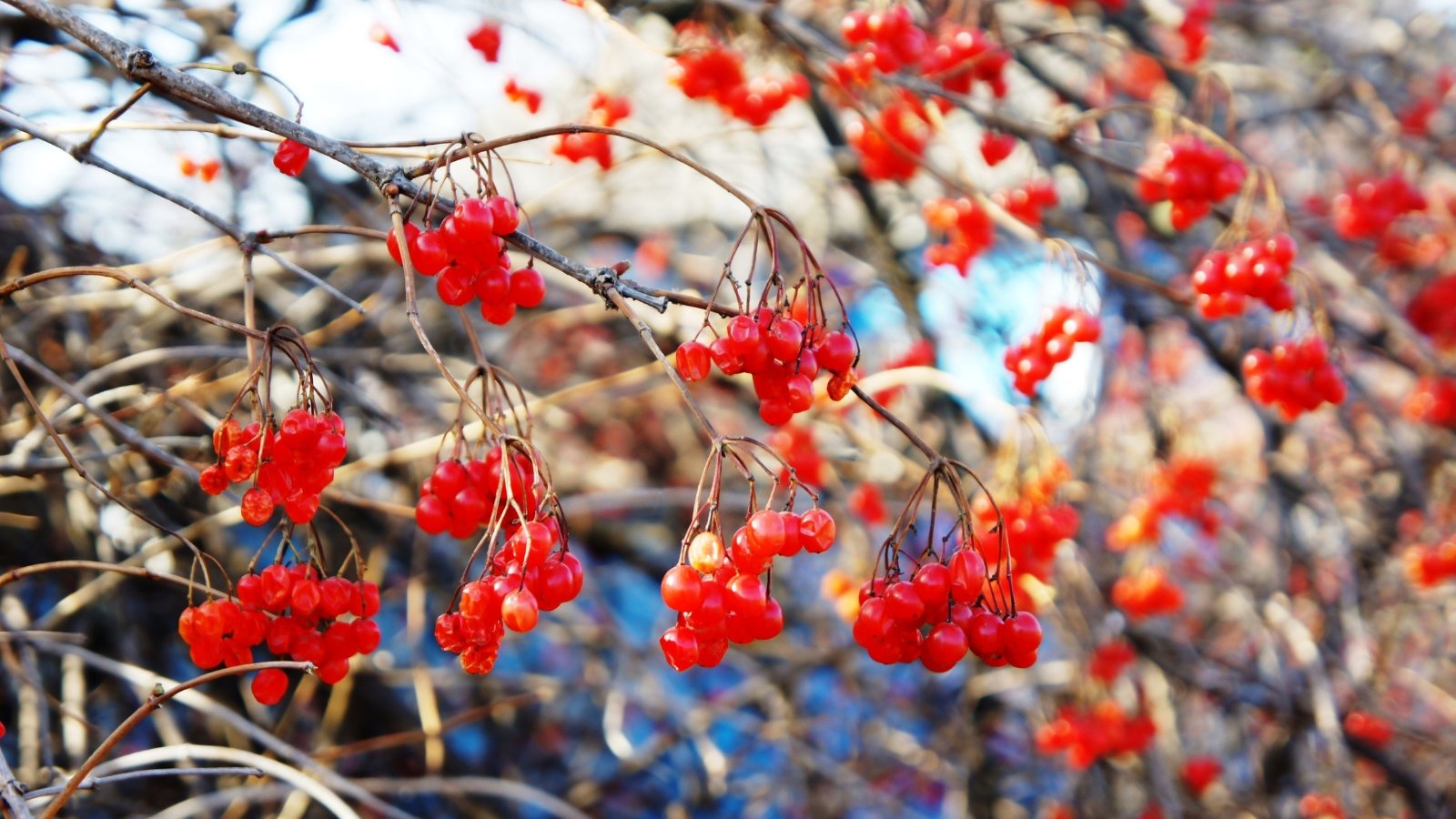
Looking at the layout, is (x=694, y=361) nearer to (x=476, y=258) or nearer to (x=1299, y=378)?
(x=476, y=258)

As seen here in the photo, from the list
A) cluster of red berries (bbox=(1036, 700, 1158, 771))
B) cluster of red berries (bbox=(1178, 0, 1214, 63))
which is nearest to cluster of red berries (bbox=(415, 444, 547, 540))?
cluster of red berries (bbox=(1036, 700, 1158, 771))

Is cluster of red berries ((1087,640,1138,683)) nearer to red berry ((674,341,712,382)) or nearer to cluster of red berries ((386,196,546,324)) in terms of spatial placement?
red berry ((674,341,712,382))

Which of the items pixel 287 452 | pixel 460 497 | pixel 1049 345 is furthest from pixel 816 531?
pixel 1049 345

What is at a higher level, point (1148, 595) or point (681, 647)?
point (681, 647)

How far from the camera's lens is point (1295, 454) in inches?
180

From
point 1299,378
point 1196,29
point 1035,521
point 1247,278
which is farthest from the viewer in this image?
point 1196,29

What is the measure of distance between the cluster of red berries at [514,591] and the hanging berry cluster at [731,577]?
5.0 inches

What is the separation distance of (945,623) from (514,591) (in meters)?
0.56

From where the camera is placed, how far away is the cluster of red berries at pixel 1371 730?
11.9ft

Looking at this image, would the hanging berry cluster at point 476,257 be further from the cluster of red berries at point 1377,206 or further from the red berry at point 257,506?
the cluster of red berries at point 1377,206

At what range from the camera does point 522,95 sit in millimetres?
3434

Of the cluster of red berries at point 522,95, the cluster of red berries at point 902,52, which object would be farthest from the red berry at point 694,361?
the cluster of red berries at point 522,95

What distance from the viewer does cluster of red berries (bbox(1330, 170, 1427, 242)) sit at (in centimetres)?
395

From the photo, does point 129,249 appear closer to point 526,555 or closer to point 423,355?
point 423,355
